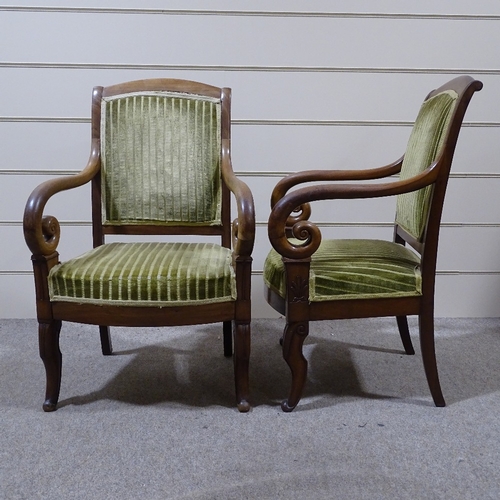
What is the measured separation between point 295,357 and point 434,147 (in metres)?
0.72

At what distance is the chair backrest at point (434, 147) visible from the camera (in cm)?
139

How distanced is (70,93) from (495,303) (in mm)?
2047

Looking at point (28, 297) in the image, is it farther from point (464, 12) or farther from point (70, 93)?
point (464, 12)

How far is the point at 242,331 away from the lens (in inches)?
57.7

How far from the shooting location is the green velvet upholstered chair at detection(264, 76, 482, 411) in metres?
1.39

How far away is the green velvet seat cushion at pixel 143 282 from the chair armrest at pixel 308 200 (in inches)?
6.7

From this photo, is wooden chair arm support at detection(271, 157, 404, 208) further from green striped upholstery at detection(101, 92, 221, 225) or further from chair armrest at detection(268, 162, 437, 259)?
chair armrest at detection(268, 162, 437, 259)

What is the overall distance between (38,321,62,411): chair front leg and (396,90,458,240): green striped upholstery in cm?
109

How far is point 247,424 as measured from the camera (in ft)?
4.80

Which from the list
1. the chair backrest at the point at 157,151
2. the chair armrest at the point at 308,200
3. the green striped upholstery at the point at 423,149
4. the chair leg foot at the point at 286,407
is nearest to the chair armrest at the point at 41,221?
the chair backrest at the point at 157,151

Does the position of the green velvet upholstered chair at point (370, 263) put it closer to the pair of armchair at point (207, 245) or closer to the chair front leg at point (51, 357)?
the pair of armchair at point (207, 245)

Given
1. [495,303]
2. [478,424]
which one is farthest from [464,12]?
[478,424]

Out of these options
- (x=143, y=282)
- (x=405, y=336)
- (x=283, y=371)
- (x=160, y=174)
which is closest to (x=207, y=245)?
(x=160, y=174)

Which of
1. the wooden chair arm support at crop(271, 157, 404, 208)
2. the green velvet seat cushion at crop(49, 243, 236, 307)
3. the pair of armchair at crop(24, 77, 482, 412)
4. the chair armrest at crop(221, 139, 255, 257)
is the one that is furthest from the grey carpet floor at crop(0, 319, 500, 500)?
the wooden chair arm support at crop(271, 157, 404, 208)
